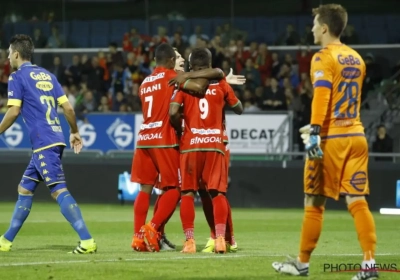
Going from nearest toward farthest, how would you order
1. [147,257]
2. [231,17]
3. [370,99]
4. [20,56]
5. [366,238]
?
A: [366,238] → [147,257] → [20,56] → [370,99] → [231,17]

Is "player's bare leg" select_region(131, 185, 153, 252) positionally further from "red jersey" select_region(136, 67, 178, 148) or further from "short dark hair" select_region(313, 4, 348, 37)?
"short dark hair" select_region(313, 4, 348, 37)

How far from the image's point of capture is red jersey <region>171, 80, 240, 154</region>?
10320mm

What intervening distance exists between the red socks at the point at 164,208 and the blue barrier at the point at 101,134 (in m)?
11.3

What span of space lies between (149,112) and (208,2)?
59.0 ft

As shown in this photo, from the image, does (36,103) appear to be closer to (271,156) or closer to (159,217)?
(159,217)

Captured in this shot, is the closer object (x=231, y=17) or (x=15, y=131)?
(x=15, y=131)

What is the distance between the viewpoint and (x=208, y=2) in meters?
28.5

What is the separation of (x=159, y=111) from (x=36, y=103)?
53.6 inches

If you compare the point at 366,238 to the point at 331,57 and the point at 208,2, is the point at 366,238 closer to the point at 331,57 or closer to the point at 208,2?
the point at 331,57

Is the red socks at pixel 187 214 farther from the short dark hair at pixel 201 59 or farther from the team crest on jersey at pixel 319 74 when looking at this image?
the team crest on jersey at pixel 319 74

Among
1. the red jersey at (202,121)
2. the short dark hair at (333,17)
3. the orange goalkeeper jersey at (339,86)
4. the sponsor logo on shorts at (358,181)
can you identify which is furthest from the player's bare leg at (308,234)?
the red jersey at (202,121)

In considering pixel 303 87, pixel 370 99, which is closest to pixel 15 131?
pixel 303 87

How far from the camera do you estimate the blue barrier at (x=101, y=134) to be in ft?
72.7

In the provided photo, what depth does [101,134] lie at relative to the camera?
884 inches
